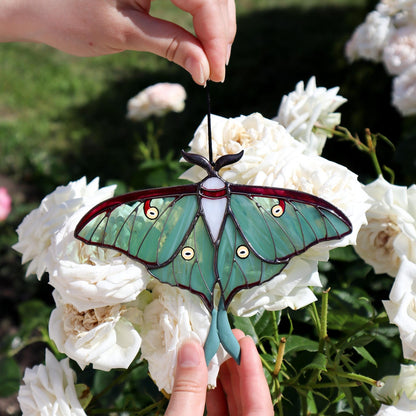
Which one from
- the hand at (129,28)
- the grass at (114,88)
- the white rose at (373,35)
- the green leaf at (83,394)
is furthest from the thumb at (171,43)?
the grass at (114,88)

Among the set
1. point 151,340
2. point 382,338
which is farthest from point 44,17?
point 382,338

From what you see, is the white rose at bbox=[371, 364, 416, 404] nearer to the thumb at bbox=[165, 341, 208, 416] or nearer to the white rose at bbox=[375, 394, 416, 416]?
the white rose at bbox=[375, 394, 416, 416]

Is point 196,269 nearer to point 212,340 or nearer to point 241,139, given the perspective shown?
point 212,340

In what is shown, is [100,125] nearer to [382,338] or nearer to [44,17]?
[44,17]

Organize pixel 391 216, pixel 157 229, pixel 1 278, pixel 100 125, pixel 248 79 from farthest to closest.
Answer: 1. pixel 248 79
2. pixel 100 125
3. pixel 1 278
4. pixel 391 216
5. pixel 157 229

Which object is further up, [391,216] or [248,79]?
[391,216]

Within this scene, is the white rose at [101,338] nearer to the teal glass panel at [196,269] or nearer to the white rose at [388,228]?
the teal glass panel at [196,269]
